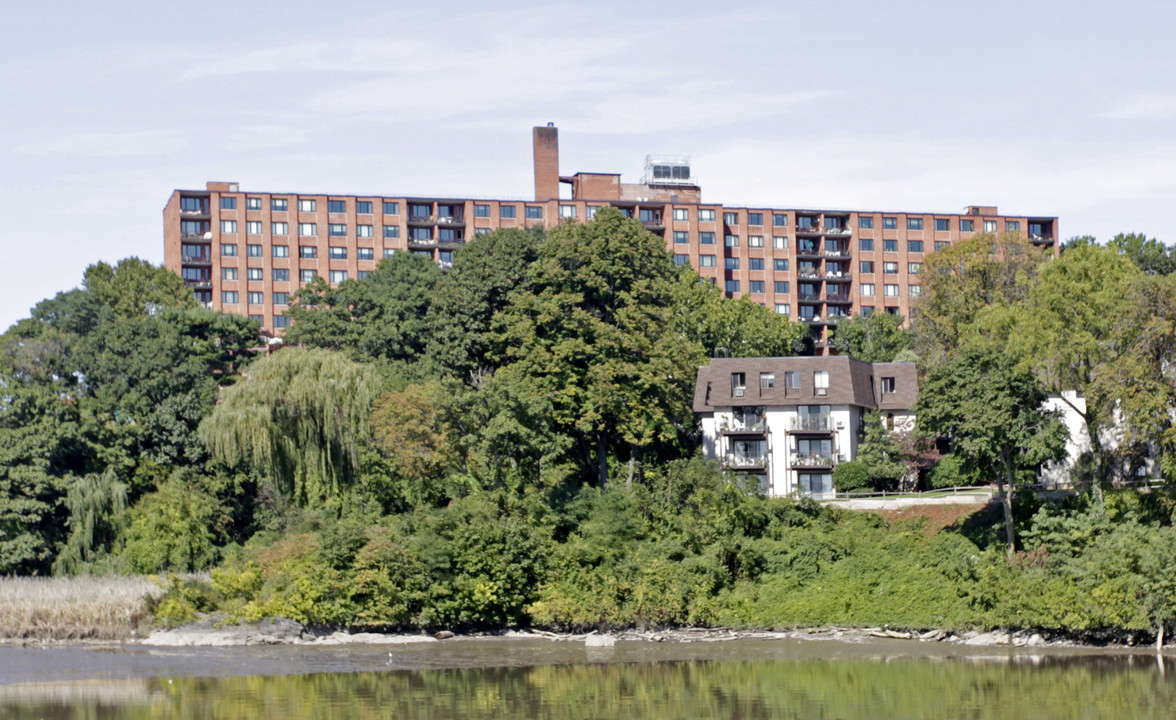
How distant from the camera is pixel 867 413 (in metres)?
89.4

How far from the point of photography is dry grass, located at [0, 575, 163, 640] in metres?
64.4

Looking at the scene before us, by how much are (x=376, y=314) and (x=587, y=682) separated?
5510cm

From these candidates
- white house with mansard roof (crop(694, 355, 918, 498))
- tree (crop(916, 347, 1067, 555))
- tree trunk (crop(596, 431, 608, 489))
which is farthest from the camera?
white house with mansard roof (crop(694, 355, 918, 498))

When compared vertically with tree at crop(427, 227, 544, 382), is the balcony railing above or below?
below

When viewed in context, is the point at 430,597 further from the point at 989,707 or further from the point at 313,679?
the point at 989,707

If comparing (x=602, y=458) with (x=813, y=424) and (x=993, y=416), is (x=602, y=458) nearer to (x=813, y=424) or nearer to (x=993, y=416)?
(x=813, y=424)

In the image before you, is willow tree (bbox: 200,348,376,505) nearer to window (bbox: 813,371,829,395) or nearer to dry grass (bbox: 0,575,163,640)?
dry grass (bbox: 0,575,163,640)

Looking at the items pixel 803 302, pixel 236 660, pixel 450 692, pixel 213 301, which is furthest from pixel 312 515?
pixel 803 302

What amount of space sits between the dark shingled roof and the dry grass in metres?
36.9

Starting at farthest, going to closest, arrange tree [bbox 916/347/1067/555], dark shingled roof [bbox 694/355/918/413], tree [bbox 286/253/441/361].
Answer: tree [bbox 286/253/441/361]
dark shingled roof [bbox 694/355/918/413]
tree [bbox 916/347/1067/555]

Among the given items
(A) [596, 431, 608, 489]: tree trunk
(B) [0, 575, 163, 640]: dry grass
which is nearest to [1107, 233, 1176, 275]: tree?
(A) [596, 431, 608, 489]: tree trunk

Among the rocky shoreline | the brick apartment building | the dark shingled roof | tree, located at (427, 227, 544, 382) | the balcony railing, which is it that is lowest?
the rocky shoreline

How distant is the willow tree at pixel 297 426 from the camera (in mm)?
75750

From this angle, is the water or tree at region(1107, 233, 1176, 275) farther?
tree at region(1107, 233, 1176, 275)
